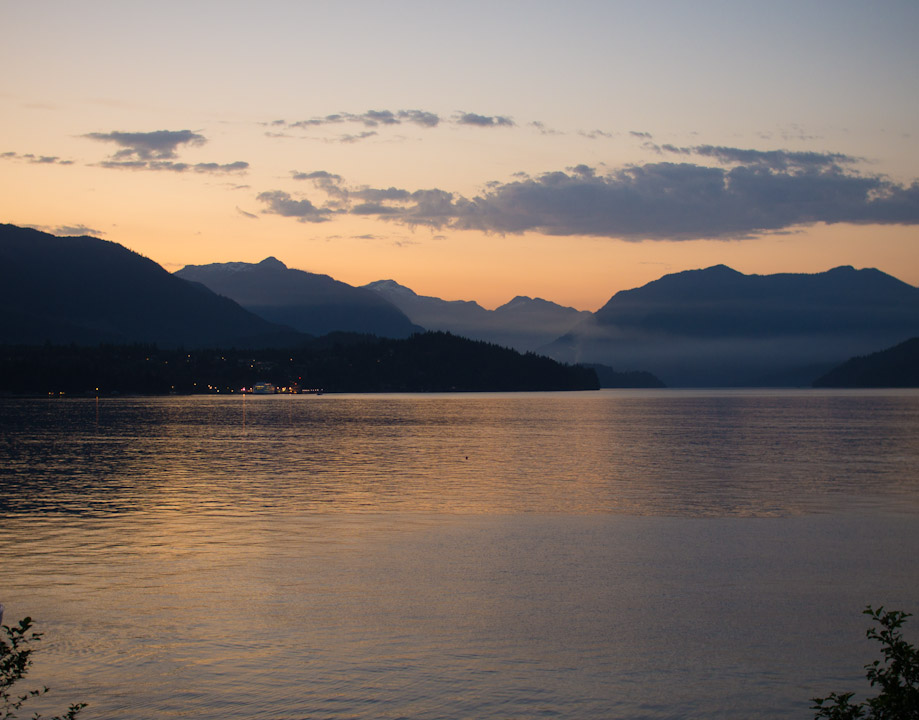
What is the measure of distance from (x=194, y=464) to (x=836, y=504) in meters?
43.1

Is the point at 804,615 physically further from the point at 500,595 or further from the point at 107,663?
the point at 107,663

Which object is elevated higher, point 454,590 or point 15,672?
point 15,672

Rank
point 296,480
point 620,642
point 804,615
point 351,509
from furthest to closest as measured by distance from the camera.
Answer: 1. point 296,480
2. point 351,509
3. point 804,615
4. point 620,642

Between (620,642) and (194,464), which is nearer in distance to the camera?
(620,642)

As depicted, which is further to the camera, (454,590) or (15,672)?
(454,590)

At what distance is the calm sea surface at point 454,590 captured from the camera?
16.4m

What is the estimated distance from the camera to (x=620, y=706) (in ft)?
51.4

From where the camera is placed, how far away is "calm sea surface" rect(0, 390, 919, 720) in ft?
53.9

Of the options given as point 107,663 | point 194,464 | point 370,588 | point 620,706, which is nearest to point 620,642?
point 620,706

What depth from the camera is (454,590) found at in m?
23.7

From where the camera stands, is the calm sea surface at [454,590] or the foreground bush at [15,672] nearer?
the foreground bush at [15,672]

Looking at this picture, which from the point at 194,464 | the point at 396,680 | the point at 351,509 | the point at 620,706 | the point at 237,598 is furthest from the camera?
the point at 194,464

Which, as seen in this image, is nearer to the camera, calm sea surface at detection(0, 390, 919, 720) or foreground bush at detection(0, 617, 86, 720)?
foreground bush at detection(0, 617, 86, 720)

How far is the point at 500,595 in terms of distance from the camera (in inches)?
915
